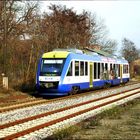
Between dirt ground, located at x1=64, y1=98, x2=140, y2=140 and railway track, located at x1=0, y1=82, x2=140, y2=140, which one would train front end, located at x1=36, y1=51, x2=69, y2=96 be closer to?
railway track, located at x1=0, y1=82, x2=140, y2=140

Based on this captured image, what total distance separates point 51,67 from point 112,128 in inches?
552

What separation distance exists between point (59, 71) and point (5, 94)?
364 cm

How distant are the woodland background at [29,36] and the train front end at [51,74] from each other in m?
3.62

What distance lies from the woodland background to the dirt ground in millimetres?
14755

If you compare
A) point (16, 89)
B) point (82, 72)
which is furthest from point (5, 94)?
point (82, 72)

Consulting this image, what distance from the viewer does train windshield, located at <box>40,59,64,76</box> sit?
83.3 ft

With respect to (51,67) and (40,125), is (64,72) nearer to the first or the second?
(51,67)

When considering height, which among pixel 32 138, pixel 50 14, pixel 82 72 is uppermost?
pixel 50 14

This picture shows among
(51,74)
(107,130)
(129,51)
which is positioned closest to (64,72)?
(51,74)

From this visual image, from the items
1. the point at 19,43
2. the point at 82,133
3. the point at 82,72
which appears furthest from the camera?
the point at 19,43

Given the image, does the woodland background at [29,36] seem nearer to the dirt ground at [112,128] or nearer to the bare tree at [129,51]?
the dirt ground at [112,128]

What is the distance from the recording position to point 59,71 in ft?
83.0

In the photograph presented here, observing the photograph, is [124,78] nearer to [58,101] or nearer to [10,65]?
[10,65]

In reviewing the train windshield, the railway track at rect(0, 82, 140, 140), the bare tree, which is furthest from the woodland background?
the bare tree
